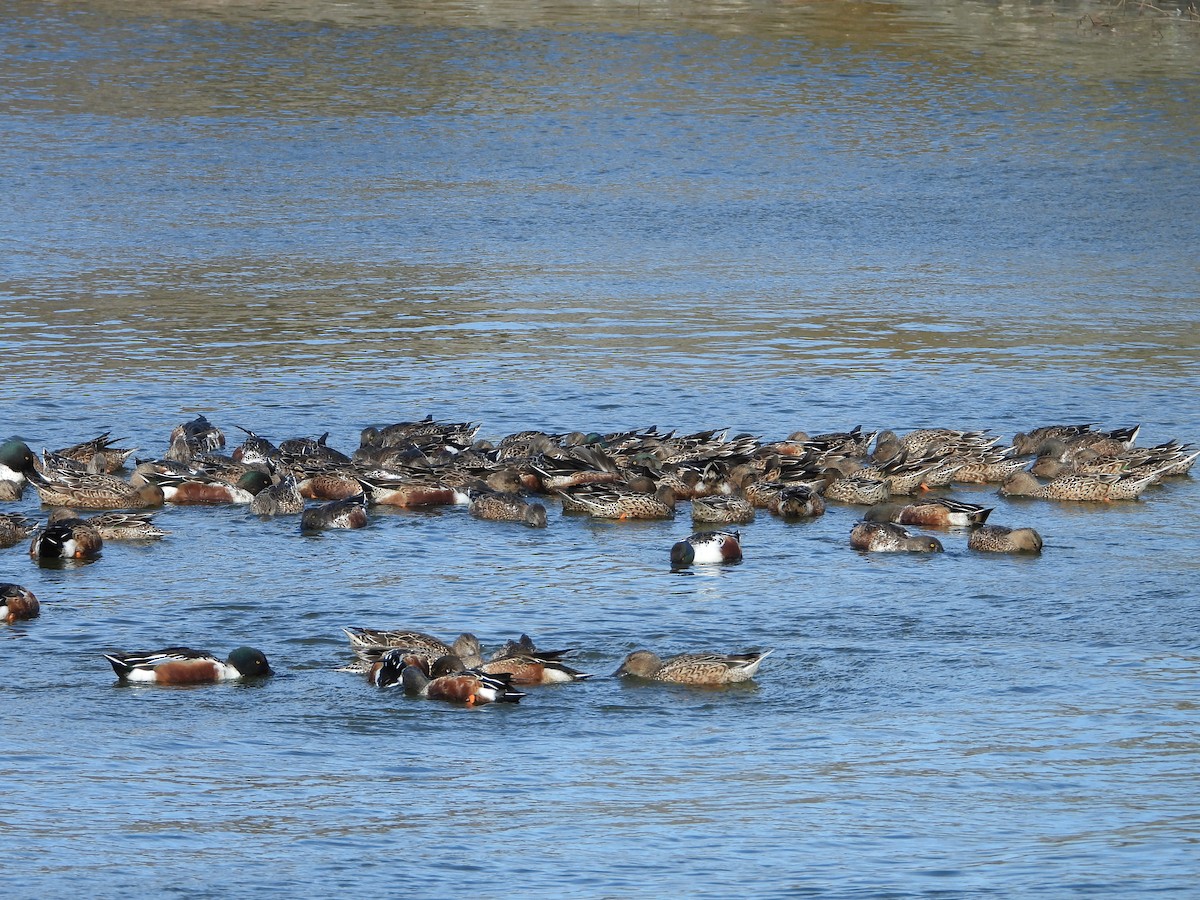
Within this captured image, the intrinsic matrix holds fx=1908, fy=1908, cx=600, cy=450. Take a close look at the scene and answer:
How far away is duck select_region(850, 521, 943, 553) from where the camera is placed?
13648mm

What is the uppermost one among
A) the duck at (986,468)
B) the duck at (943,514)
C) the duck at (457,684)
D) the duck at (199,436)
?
the duck at (199,436)

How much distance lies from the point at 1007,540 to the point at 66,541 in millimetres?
6664

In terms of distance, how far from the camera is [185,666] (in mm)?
10758

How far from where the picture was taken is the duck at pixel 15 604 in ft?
38.5

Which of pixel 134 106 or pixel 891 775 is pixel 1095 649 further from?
pixel 134 106

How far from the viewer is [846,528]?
1448 cm

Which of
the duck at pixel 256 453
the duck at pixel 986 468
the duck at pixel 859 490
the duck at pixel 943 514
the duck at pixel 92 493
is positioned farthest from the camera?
the duck at pixel 986 468

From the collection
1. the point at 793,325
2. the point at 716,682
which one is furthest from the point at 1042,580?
the point at 793,325

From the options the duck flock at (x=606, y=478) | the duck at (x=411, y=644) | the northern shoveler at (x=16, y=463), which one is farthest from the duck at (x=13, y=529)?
the duck at (x=411, y=644)

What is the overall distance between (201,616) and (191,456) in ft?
12.6

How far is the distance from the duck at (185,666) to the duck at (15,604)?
1.21 m

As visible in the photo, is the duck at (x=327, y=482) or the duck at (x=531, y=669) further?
the duck at (x=327, y=482)

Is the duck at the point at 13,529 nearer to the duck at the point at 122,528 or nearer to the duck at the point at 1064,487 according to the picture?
the duck at the point at 122,528

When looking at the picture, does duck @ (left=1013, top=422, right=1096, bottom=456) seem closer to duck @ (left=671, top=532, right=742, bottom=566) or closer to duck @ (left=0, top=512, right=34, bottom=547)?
duck @ (left=671, top=532, right=742, bottom=566)
